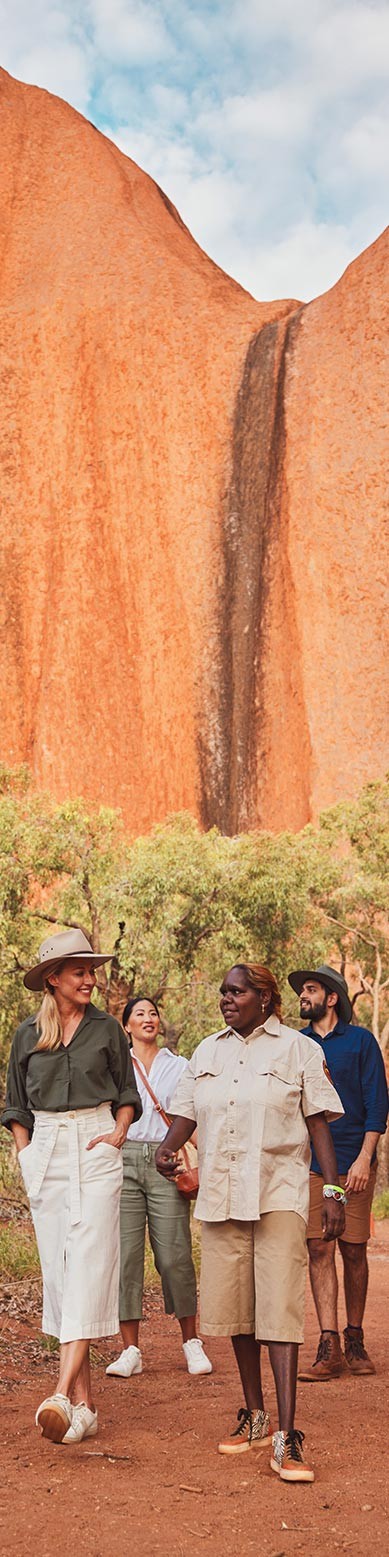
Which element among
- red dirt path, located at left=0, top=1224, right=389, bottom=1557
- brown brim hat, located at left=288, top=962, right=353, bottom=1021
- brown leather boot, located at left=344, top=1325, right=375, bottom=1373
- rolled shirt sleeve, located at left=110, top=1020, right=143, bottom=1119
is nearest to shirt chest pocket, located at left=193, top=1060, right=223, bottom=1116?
rolled shirt sleeve, located at left=110, top=1020, right=143, bottom=1119

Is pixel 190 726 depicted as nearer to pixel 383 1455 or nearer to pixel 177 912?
pixel 177 912

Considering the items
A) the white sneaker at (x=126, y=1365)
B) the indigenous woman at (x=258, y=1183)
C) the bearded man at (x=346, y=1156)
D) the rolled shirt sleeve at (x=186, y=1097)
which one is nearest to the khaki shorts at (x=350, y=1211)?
the bearded man at (x=346, y=1156)

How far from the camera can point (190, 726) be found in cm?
3550

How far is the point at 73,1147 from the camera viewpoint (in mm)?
5121

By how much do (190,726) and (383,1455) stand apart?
30.7 meters

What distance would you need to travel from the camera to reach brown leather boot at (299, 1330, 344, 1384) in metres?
6.55

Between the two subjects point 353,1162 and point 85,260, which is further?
point 85,260

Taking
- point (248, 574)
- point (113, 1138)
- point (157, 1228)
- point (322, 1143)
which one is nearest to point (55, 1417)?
point (113, 1138)

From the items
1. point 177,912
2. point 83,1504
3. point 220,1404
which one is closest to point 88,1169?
point 83,1504

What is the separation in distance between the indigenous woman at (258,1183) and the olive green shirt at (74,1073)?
0.31 metres

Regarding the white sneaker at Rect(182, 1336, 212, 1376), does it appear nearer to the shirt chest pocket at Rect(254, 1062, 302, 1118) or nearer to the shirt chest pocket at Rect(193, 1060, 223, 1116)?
the shirt chest pocket at Rect(193, 1060, 223, 1116)

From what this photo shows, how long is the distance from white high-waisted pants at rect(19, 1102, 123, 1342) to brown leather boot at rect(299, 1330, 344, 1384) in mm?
1739

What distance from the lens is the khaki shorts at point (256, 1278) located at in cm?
480

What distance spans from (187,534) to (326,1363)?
3150 centimetres
